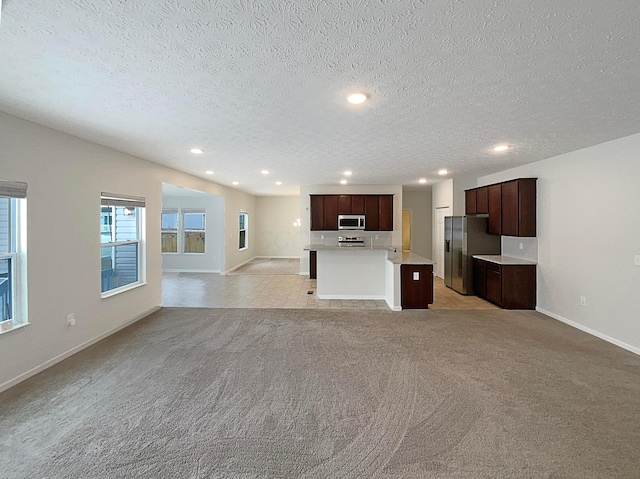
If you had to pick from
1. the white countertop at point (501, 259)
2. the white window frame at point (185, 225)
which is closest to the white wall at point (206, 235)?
the white window frame at point (185, 225)

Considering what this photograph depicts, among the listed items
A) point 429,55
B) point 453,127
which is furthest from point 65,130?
point 453,127

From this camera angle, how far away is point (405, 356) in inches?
146

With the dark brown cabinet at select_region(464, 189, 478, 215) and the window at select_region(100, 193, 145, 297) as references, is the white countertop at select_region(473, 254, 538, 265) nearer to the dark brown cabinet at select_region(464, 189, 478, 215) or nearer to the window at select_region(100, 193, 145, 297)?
the dark brown cabinet at select_region(464, 189, 478, 215)

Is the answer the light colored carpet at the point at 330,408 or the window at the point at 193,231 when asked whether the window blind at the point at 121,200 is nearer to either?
the light colored carpet at the point at 330,408

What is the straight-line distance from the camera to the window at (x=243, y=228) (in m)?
11.8

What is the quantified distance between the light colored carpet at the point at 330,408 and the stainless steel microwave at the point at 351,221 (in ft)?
13.1

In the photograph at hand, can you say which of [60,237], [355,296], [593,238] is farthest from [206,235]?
[593,238]

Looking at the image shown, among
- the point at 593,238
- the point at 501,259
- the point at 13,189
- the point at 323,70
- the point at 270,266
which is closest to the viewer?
the point at 323,70

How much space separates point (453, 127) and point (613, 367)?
9.71 ft

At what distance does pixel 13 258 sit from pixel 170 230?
23.9ft

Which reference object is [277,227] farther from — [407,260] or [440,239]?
[407,260]

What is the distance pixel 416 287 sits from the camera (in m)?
5.77

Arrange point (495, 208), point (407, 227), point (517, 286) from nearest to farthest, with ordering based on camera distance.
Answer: point (517, 286) → point (495, 208) → point (407, 227)

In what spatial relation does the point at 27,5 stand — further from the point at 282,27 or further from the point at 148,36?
the point at 282,27
